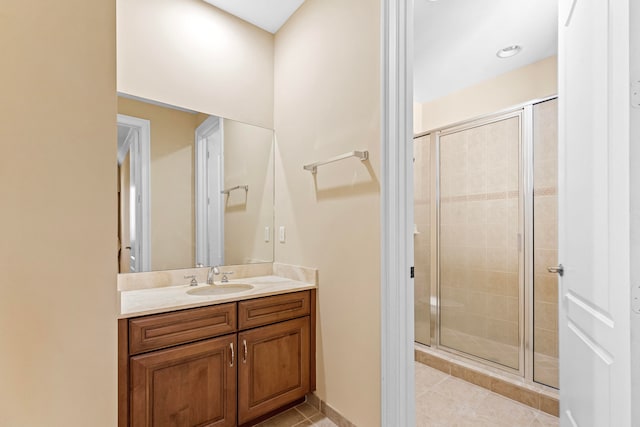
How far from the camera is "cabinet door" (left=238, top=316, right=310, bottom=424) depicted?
162cm

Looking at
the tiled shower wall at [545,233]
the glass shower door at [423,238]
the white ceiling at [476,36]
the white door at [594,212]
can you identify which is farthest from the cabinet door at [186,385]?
the white ceiling at [476,36]

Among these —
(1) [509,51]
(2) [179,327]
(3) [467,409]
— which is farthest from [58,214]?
(1) [509,51]

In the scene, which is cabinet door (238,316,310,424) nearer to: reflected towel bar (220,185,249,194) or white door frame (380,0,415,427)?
white door frame (380,0,415,427)

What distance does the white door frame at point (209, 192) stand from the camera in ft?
6.82

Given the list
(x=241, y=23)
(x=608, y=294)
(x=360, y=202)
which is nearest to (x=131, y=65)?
(x=241, y=23)

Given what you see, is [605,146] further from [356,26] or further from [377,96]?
[356,26]

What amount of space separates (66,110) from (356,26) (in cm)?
147

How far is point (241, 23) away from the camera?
224 cm

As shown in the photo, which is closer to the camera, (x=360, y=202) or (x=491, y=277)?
(x=360, y=202)

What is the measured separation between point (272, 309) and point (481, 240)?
6.06 ft

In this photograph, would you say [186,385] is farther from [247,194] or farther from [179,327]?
[247,194]

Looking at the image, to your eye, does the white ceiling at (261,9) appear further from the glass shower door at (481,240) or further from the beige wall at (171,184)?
the glass shower door at (481,240)

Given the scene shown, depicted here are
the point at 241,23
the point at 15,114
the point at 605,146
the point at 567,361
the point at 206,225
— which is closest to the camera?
the point at 15,114

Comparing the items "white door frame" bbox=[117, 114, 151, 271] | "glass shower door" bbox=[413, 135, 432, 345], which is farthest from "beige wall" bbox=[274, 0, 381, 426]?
"glass shower door" bbox=[413, 135, 432, 345]
